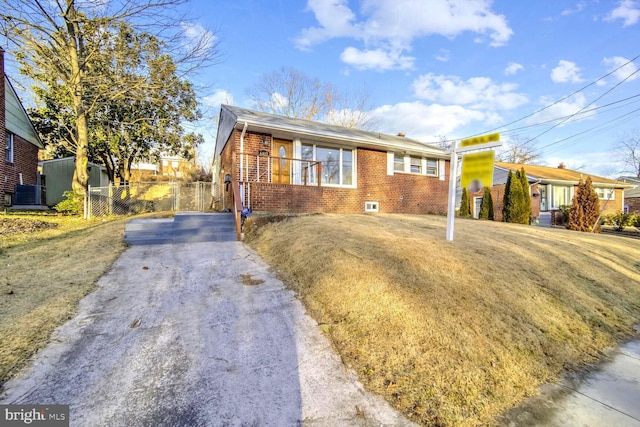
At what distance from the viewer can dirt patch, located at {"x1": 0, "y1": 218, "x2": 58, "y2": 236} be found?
22.1ft

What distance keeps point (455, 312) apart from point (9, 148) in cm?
1713

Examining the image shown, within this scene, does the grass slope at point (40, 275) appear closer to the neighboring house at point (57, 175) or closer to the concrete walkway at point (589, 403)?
the concrete walkway at point (589, 403)

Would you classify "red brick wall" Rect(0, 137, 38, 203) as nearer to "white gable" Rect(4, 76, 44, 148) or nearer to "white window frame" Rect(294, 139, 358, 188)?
"white gable" Rect(4, 76, 44, 148)

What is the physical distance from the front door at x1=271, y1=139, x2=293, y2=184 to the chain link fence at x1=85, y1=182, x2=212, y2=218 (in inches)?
208

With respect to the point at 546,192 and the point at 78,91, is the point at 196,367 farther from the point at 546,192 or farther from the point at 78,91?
the point at 546,192

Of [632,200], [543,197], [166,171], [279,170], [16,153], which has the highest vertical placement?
[166,171]

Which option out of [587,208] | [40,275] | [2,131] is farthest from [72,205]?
[587,208]

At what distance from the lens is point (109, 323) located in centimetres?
297

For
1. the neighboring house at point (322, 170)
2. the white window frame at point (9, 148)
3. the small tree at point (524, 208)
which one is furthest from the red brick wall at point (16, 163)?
the small tree at point (524, 208)

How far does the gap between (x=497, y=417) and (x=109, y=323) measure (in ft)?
11.3

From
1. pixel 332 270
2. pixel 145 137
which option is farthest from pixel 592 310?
pixel 145 137

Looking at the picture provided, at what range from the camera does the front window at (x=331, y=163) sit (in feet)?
34.7

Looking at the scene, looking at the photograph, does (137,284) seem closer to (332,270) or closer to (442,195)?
(332,270)

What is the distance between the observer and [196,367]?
2316mm
